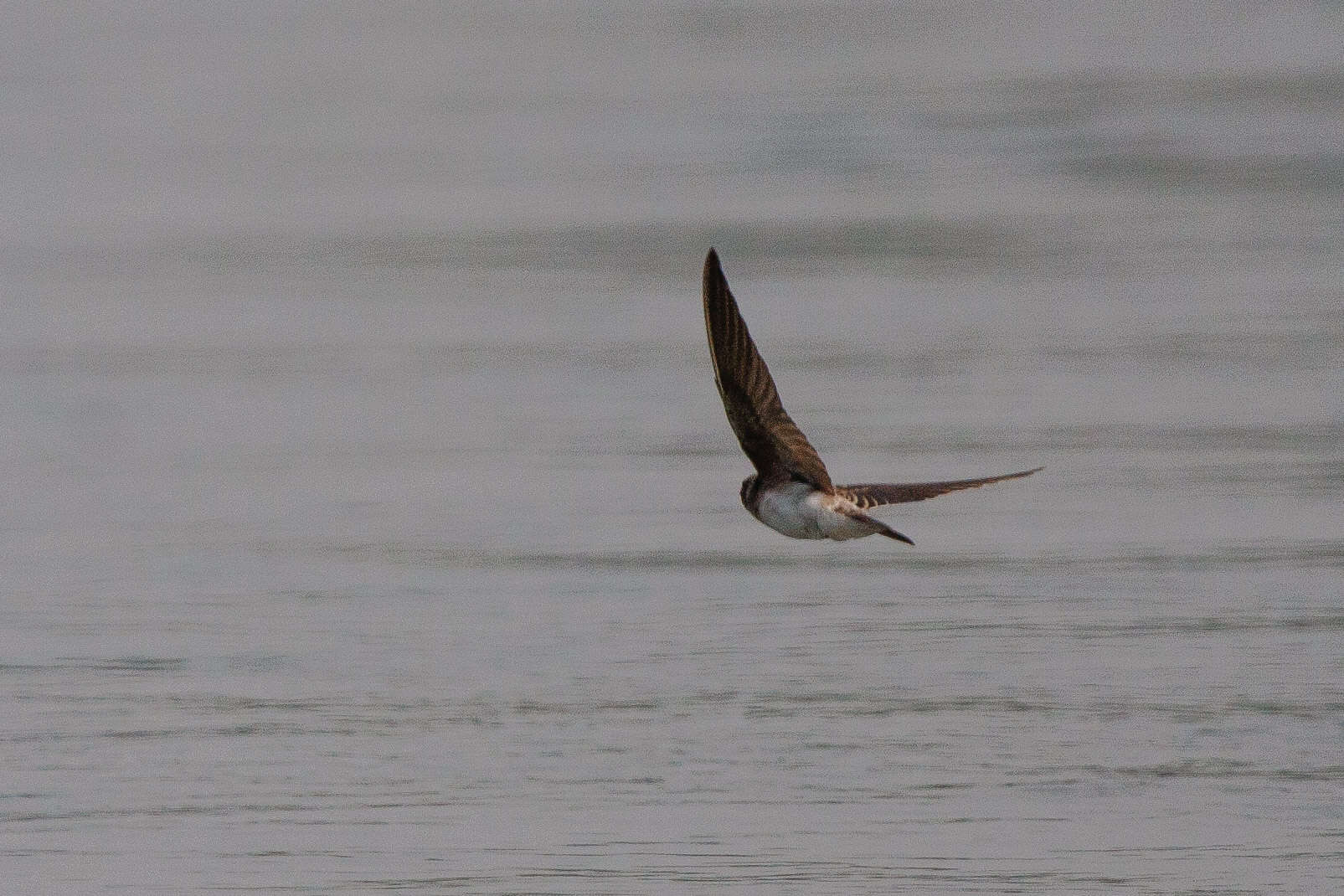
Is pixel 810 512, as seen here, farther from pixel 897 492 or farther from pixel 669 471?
pixel 669 471

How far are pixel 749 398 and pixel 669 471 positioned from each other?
2710mm

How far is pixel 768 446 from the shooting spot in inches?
149

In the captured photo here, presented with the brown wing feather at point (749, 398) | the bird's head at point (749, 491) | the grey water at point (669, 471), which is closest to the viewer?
the brown wing feather at point (749, 398)

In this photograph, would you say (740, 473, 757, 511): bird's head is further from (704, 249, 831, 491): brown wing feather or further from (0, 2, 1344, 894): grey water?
(0, 2, 1344, 894): grey water

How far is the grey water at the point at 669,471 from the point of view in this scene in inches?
181

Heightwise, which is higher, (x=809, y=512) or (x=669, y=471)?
(x=809, y=512)

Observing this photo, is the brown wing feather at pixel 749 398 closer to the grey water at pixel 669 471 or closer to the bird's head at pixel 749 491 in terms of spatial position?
the bird's head at pixel 749 491

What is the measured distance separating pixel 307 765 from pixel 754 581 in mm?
1370

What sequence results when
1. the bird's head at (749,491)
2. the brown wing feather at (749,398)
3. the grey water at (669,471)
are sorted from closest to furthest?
the brown wing feather at (749,398) → the bird's head at (749,491) → the grey water at (669,471)

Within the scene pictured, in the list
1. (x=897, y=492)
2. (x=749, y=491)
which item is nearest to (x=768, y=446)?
(x=749, y=491)

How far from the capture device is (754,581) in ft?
19.0

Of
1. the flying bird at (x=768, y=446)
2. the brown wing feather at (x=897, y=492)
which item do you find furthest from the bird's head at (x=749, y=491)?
the brown wing feather at (x=897, y=492)

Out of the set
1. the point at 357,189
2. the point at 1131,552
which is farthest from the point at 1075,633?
the point at 357,189

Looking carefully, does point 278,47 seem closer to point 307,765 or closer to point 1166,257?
point 1166,257
